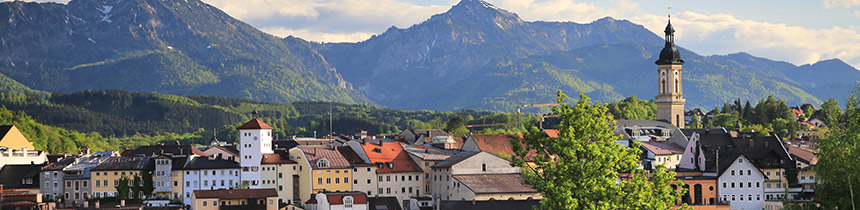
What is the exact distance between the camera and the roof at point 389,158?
11374 cm

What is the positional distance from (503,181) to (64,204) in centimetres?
4006

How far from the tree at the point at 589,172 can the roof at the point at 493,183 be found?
47.9 meters

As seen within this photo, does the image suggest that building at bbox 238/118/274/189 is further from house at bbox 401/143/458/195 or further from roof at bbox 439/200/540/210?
roof at bbox 439/200/540/210

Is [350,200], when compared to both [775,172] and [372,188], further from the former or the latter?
[775,172]

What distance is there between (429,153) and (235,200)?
2472 centimetres

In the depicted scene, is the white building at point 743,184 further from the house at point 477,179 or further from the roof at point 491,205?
the roof at point 491,205

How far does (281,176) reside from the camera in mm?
110688

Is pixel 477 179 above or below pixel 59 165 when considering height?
below

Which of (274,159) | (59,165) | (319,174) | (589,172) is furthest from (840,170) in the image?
(59,165)

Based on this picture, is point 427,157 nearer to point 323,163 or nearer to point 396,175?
point 396,175

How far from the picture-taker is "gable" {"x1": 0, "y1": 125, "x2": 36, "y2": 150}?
489ft

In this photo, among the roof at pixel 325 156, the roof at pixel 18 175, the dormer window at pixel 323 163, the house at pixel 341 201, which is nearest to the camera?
the house at pixel 341 201

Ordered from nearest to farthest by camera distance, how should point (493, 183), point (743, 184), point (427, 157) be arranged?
point (743, 184)
point (493, 183)
point (427, 157)

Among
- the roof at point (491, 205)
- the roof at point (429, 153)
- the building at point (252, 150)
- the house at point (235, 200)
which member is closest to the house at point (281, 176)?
the building at point (252, 150)
